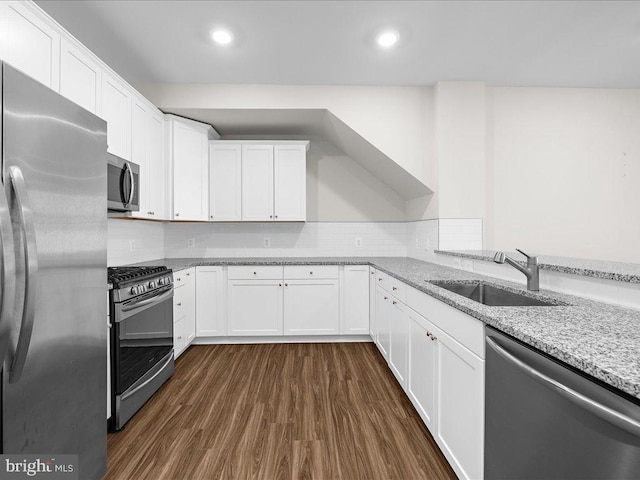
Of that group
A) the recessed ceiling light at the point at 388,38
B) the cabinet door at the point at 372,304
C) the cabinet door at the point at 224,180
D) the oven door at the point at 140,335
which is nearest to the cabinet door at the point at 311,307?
the cabinet door at the point at 372,304

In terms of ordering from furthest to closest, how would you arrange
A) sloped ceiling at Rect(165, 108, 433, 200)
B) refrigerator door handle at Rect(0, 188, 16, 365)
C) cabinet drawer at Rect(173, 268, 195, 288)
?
sloped ceiling at Rect(165, 108, 433, 200) < cabinet drawer at Rect(173, 268, 195, 288) < refrigerator door handle at Rect(0, 188, 16, 365)

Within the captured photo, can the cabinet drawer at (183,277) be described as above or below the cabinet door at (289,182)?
below

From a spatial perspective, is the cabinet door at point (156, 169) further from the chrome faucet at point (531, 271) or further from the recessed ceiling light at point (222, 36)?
the chrome faucet at point (531, 271)

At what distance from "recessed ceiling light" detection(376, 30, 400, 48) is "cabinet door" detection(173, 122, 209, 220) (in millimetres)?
2149

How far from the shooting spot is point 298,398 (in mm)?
2400

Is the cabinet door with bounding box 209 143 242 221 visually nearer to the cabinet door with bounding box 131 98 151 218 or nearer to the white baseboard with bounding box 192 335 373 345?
the cabinet door with bounding box 131 98 151 218

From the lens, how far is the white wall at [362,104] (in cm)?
331

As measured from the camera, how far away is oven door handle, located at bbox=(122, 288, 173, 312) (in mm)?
2079

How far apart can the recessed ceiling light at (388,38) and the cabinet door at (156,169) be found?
218cm

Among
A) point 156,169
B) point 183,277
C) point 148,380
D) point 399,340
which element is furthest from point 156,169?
point 399,340

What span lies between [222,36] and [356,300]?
2.70m

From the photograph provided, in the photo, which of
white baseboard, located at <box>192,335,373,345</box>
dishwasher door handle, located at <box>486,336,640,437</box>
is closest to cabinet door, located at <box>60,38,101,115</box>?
white baseboard, located at <box>192,335,373,345</box>

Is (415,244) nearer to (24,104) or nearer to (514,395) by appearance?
(514,395)

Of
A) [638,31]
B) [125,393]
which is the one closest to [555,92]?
[638,31]
